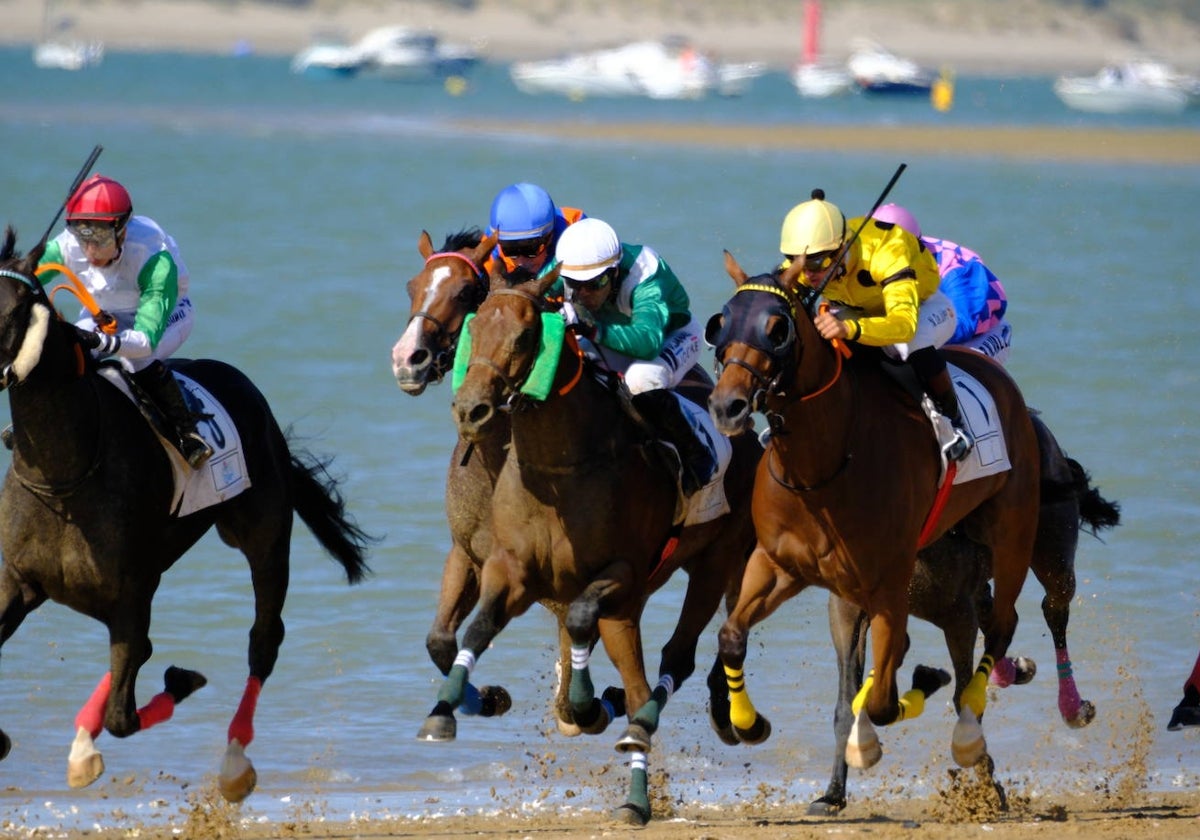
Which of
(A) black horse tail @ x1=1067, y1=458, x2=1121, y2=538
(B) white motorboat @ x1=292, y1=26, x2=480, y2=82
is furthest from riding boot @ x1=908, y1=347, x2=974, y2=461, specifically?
(B) white motorboat @ x1=292, y1=26, x2=480, y2=82

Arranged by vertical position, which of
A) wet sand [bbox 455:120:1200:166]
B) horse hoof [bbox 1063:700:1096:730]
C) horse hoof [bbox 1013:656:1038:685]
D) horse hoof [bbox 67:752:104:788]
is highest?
horse hoof [bbox 67:752:104:788]

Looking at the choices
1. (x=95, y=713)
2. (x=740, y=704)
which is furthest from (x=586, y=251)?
(x=95, y=713)

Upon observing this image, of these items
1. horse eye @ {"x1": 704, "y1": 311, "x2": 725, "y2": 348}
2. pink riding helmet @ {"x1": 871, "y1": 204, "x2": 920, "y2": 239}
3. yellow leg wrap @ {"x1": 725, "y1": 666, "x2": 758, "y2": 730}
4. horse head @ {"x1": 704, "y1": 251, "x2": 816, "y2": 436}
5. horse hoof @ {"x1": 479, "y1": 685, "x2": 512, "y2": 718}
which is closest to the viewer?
horse head @ {"x1": 704, "y1": 251, "x2": 816, "y2": 436}

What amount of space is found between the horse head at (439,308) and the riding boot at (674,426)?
0.78m

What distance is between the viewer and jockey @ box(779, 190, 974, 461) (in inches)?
304

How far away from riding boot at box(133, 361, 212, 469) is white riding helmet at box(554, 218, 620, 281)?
5.34 ft

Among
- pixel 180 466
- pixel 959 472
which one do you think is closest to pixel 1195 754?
pixel 959 472

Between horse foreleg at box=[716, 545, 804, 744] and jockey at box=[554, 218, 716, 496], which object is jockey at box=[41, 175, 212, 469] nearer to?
jockey at box=[554, 218, 716, 496]

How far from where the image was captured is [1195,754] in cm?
998

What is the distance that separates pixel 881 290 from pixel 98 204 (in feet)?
10.2

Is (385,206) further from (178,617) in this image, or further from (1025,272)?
(178,617)

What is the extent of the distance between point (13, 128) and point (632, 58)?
108ft

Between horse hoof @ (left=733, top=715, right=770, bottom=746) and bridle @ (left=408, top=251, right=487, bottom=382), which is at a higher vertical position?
bridle @ (left=408, top=251, right=487, bottom=382)

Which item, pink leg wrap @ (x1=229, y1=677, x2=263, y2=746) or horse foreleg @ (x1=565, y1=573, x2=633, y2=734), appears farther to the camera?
pink leg wrap @ (x1=229, y1=677, x2=263, y2=746)
